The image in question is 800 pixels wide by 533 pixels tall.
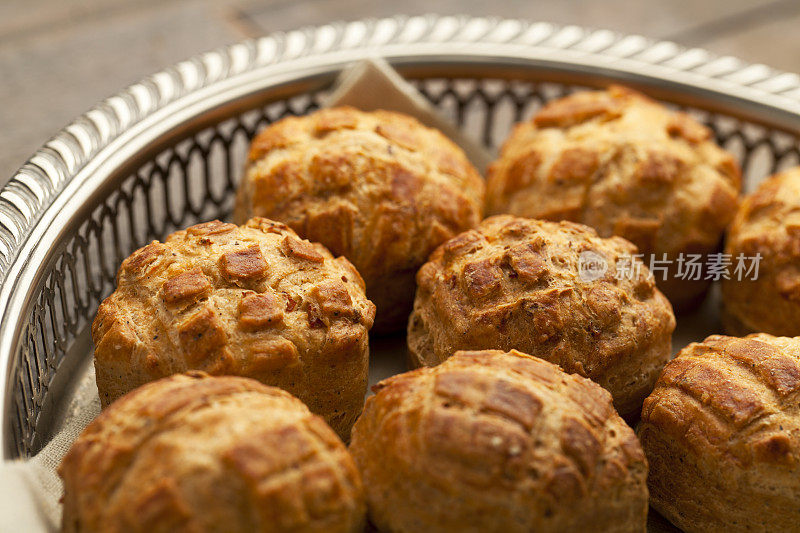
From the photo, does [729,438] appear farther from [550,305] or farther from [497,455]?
[497,455]

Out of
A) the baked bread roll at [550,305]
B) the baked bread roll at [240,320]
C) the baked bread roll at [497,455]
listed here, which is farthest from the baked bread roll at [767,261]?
the baked bread roll at [240,320]

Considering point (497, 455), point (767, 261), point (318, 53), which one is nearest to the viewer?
point (497, 455)

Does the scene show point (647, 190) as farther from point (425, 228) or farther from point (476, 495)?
point (476, 495)

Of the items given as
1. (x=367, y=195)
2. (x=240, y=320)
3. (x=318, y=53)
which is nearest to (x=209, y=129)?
(x=318, y=53)

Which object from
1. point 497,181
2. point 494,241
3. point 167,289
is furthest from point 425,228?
point 167,289

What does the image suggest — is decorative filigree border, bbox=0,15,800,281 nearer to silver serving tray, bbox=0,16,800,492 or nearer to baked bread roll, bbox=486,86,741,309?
silver serving tray, bbox=0,16,800,492

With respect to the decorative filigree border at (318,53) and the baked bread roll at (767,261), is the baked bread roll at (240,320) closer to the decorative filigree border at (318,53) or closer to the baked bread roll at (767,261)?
the decorative filigree border at (318,53)
